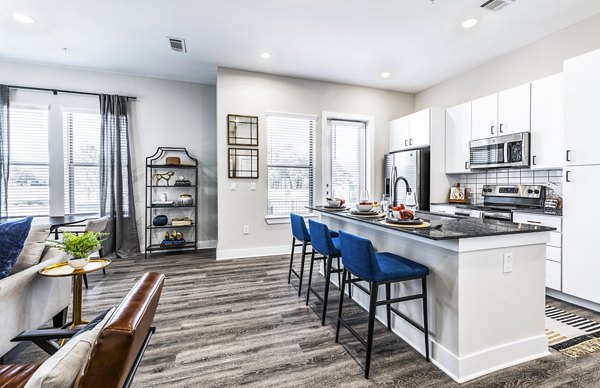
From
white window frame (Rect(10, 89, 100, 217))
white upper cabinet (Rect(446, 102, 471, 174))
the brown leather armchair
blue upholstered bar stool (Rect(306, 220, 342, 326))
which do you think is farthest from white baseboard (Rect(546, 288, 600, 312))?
white window frame (Rect(10, 89, 100, 217))

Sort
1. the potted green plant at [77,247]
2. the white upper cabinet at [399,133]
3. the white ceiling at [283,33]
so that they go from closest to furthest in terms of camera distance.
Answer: the potted green plant at [77,247], the white ceiling at [283,33], the white upper cabinet at [399,133]

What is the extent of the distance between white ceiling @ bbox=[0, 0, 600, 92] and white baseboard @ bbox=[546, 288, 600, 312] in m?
3.01

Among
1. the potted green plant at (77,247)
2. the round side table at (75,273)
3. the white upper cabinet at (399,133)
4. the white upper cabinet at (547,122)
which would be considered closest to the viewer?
the round side table at (75,273)

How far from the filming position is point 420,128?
15.3 ft

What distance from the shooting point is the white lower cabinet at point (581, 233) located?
102 inches

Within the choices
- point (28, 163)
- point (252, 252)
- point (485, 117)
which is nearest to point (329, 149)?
point (252, 252)

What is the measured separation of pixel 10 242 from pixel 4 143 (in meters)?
3.69

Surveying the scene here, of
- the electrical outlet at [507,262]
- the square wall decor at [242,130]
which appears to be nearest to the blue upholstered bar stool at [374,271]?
the electrical outlet at [507,262]

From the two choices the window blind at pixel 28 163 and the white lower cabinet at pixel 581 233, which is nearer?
the white lower cabinet at pixel 581 233

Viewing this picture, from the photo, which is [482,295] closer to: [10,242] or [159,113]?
[10,242]

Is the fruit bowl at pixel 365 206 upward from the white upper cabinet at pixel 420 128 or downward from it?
downward

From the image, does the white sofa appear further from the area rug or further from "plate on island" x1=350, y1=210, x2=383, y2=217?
the area rug

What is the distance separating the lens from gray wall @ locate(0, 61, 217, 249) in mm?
4488

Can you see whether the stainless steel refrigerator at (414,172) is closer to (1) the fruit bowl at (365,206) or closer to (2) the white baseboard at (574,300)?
(2) the white baseboard at (574,300)
